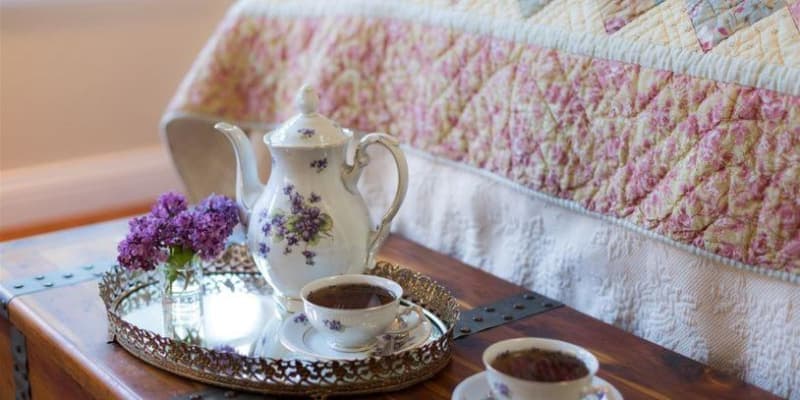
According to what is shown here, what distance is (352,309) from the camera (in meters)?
1.02

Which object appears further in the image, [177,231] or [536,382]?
[177,231]

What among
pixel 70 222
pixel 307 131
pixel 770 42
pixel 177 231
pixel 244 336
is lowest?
pixel 70 222

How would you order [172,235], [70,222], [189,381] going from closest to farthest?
[189,381], [172,235], [70,222]

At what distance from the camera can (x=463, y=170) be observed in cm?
145

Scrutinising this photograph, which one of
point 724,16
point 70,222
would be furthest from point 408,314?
point 70,222

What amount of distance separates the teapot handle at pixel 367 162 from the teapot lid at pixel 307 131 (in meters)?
0.03

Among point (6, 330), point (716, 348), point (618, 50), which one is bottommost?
point (6, 330)

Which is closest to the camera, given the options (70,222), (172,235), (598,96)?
(172,235)

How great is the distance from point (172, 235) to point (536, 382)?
0.47m

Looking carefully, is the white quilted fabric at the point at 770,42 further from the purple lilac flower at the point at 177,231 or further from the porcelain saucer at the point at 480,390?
the purple lilac flower at the point at 177,231

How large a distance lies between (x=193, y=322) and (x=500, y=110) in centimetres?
50

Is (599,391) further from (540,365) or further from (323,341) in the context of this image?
(323,341)

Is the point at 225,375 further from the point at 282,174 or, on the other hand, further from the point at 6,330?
the point at 6,330

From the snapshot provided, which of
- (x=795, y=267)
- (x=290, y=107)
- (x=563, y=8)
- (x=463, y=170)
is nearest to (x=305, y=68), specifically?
(x=290, y=107)
